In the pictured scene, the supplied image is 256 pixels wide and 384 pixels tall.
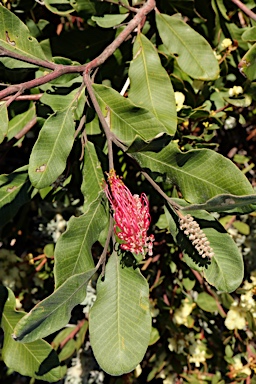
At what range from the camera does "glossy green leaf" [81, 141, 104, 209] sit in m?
1.16

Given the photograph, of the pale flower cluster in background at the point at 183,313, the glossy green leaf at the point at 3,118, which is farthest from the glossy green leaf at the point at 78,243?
the pale flower cluster in background at the point at 183,313

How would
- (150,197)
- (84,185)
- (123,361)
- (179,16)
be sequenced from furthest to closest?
(150,197) < (179,16) < (84,185) < (123,361)

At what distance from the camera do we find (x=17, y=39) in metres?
1.11

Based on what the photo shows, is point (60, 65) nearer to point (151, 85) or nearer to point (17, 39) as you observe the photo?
point (17, 39)

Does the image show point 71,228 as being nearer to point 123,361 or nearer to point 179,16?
point 123,361

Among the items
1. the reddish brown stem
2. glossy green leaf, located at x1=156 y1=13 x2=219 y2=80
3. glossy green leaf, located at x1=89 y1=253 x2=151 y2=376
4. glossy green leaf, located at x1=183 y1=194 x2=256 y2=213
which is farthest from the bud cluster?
the reddish brown stem

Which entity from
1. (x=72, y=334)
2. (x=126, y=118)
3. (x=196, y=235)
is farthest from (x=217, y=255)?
(x=72, y=334)

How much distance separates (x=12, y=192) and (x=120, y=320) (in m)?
0.42

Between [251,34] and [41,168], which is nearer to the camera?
[41,168]

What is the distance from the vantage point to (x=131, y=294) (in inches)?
40.3

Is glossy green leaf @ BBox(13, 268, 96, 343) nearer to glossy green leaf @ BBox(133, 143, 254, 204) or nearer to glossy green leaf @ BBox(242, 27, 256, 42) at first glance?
glossy green leaf @ BBox(133, 143, 254, 204)

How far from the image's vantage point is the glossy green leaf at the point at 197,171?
0.95m

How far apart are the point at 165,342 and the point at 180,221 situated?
954mm

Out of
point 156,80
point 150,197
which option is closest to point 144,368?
point 150,197
